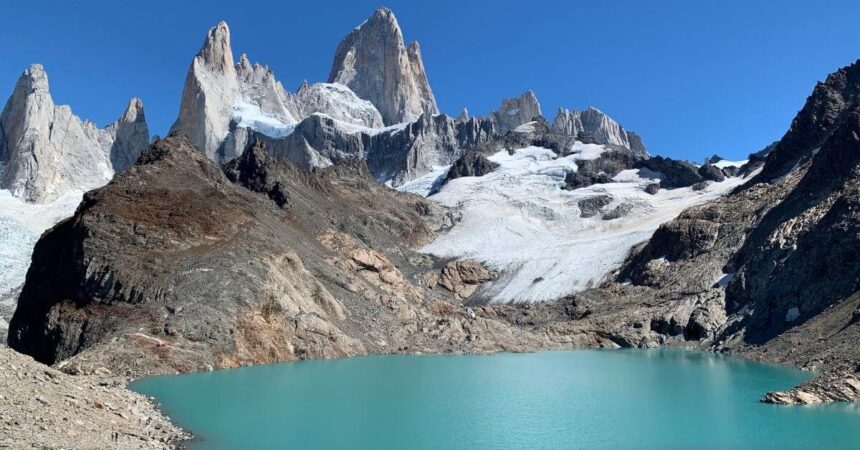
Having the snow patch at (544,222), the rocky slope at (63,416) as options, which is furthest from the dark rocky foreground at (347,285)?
the rocky slope at (63,416)

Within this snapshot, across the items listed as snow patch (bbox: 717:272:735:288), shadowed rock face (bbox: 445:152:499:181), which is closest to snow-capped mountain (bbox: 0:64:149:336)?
shadowed rock face (bbox: 445:152:499:181)

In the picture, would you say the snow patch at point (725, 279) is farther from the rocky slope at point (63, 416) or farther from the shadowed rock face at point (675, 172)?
the shadowed rock face at point (675, 172)

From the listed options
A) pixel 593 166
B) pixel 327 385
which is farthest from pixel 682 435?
pixel 593 166

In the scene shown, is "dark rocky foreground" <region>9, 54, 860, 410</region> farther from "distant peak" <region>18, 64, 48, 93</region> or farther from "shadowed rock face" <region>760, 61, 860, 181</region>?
"distant peak" <region>18, 64, 48, 93</region>

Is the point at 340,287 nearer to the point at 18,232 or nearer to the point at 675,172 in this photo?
the point at 18,232

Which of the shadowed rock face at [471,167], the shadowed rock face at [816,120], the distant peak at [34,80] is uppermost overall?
the distant peak at [34,80]

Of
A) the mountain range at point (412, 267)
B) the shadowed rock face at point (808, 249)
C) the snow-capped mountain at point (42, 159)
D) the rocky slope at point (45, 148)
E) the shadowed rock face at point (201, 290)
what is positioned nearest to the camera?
the shadowed rock face at point (201, 290)
